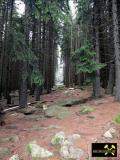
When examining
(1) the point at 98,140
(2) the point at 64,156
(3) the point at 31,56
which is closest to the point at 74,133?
(1) the point at 98,140

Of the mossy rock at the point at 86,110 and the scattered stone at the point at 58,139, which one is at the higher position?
the mossy rock at the point at 86,110

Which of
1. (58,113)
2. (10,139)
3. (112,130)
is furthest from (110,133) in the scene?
(58,113)

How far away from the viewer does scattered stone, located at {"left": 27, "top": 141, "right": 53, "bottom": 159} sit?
8156mm

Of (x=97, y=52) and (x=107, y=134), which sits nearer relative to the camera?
(x=107, y=134)

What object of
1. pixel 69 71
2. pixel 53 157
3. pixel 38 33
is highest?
pixel 38 33

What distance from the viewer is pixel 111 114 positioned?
42.5ft

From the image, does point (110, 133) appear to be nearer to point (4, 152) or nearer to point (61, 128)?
point (61, 128)

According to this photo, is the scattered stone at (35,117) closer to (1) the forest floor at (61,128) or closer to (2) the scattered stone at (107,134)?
(1) the forest floor at (61,128)

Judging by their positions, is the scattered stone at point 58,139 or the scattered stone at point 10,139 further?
the scattered stone at point 10,139

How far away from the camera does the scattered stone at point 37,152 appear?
26.8 feet

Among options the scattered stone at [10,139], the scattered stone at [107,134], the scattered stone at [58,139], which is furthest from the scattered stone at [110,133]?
the scattered stone at [10,139]

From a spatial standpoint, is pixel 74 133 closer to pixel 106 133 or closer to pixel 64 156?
pixel 106 133

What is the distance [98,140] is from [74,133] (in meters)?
1.20

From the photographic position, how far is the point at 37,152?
8.32 metres
